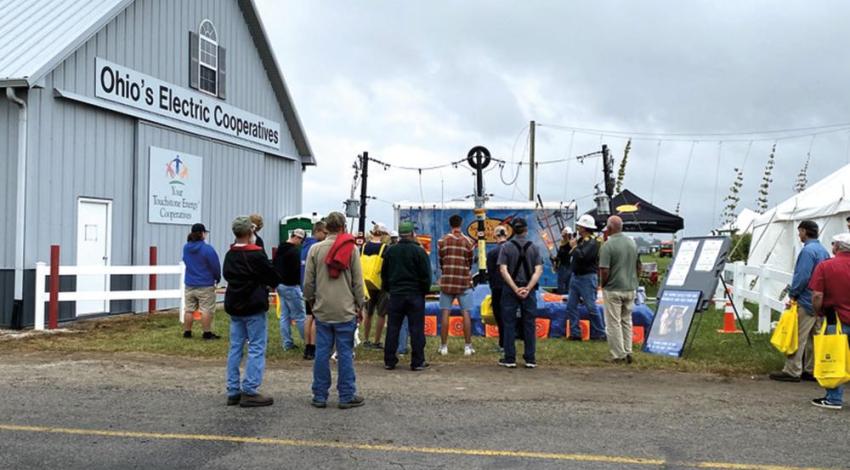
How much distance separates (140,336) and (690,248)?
879 cm

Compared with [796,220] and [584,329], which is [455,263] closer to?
[584,329]

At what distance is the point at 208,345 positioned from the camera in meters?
10.9

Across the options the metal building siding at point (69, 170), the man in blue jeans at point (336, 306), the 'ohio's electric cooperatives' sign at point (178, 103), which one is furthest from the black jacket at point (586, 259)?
the 'ohio's electric cooperatives' sign at point (178, 103)

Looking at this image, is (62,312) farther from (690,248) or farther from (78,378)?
(690,248)

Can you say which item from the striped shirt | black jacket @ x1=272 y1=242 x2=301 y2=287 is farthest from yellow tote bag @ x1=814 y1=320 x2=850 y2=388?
black jacket @ x1=272 y1=242 x2=301 y2=287

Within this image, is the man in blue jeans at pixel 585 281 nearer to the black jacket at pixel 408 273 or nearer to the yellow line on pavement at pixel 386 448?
the black jacket at pixel 408 273

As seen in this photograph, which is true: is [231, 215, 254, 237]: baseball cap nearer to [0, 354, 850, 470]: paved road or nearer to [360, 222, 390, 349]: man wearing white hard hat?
[0, 354, 850, 470]: paved road

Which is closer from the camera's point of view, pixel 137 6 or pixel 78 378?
pixel 78 378

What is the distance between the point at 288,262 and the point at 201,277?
2616mm

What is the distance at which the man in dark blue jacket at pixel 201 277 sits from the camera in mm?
11508

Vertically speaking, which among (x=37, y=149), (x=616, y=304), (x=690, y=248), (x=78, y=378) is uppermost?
(x=37, y=149)

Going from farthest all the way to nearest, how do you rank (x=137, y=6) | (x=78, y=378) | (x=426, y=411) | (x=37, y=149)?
(x=137, y=6)
(x=37, y=149)
(x=78, y=378)
(x=426, y=411)

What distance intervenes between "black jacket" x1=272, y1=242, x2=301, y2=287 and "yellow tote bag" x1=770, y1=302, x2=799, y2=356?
604 cm

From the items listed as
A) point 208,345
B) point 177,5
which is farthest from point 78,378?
point 177,5
